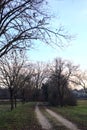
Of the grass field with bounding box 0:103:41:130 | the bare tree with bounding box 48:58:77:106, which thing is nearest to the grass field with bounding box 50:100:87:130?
the grass field with bounding box 0:103:41:130

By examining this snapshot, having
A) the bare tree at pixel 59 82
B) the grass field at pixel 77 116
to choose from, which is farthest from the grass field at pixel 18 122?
the bare tree at pixel 59 82

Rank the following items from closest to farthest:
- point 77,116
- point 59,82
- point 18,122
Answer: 1. point 18,122
2. point 77,116
3. point 59,82

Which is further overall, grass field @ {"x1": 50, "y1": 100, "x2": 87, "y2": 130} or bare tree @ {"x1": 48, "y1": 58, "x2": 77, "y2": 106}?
bare tree @ {"x1": 48, "y1": 58, "x2": 77, "y2": 106}

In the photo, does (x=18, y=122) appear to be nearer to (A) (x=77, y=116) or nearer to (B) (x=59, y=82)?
(A) (x=77, y=116)

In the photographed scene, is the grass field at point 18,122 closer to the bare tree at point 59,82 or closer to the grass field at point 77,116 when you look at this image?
the grass field at point 77,116

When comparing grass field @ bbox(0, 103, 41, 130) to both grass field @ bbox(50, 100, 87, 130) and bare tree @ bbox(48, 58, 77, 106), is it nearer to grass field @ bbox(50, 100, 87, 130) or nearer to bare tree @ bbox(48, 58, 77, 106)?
grass field @ bbox(50, 100, 87, 130)

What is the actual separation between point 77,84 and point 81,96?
3237 inches

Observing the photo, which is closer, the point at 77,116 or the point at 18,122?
the point at 18,122

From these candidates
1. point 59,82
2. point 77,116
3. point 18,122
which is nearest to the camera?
point 18,122

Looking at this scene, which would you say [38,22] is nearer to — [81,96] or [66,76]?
[66,76]

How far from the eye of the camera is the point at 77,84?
99.4 meters

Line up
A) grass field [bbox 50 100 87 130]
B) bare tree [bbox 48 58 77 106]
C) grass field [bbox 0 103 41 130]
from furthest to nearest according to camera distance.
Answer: bare tree [bbox 48 58 77 106], grass field [bbox 50 100 87 130], grass field [bbox 0 103 41 130]

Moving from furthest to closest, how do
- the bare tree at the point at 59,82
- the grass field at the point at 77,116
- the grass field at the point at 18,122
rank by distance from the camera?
1. the bare tree at the point at 59,82
2. the grass field at the point at 77,116
3. the grass field at the point at 18,122

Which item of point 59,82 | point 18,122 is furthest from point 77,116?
point 59,82
